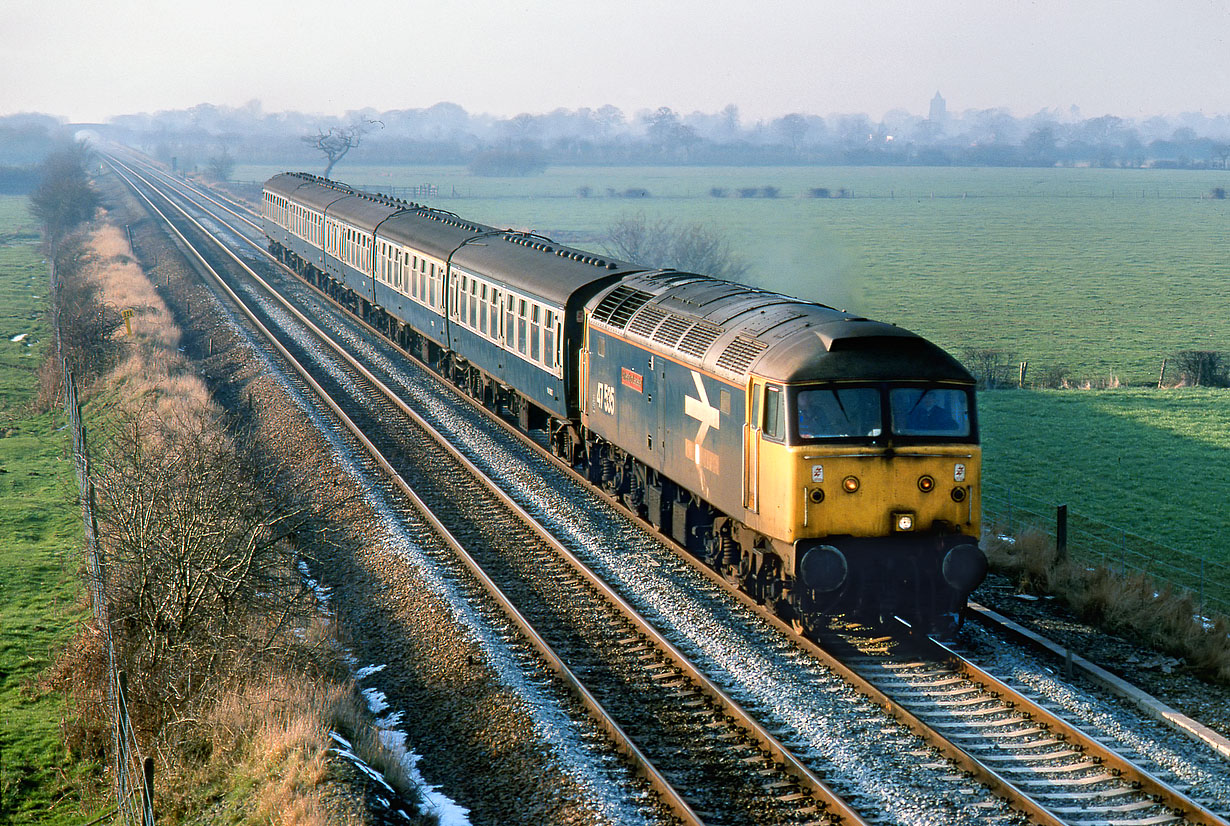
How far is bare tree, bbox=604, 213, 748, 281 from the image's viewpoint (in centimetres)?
5472

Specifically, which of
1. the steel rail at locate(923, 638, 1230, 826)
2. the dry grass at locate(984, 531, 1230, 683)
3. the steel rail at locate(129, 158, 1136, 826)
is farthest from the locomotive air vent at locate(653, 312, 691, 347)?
the dry grass at locate(984, 531, 1230, 683)

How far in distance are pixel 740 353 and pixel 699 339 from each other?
53.2 inches

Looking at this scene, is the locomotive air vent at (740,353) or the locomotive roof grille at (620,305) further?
the locomotive roof grille at (620,305)

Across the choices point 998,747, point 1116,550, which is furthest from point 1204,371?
point 998,747

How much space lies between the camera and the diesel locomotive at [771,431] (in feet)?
40.9

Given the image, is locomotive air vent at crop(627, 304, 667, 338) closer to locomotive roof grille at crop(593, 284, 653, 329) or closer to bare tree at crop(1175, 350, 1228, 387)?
locomotive roof grille at crop(593, 284, 653, 329)

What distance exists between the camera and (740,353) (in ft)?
44.9

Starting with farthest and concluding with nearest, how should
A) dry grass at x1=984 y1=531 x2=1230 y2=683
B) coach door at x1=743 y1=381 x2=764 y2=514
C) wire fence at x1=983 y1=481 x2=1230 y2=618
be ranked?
wire fence at x1=983 y1=481 x2=1230 y2=618 < coach door at x1=743 y1=381 x2=764 y2=514 < dry grass at x1=984 y1=531 x2=1230 y2=683

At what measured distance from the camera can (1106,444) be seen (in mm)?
27859

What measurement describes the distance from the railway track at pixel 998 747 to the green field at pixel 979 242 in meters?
28.1

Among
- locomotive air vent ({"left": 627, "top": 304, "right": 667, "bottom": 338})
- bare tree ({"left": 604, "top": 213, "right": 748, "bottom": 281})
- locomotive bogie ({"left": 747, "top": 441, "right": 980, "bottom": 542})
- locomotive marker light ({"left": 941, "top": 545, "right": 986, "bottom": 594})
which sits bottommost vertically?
locomotive marker light ({"left": 941, "top": 545, "right": 986, "bottom": 594})

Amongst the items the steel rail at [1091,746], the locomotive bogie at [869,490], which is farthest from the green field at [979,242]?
the steel rail at [1091,746]

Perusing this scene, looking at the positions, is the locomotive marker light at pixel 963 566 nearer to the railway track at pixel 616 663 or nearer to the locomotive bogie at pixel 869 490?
the locomotive bogie at pixel 869 490

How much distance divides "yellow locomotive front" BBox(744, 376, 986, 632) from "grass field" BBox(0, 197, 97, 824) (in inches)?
339
